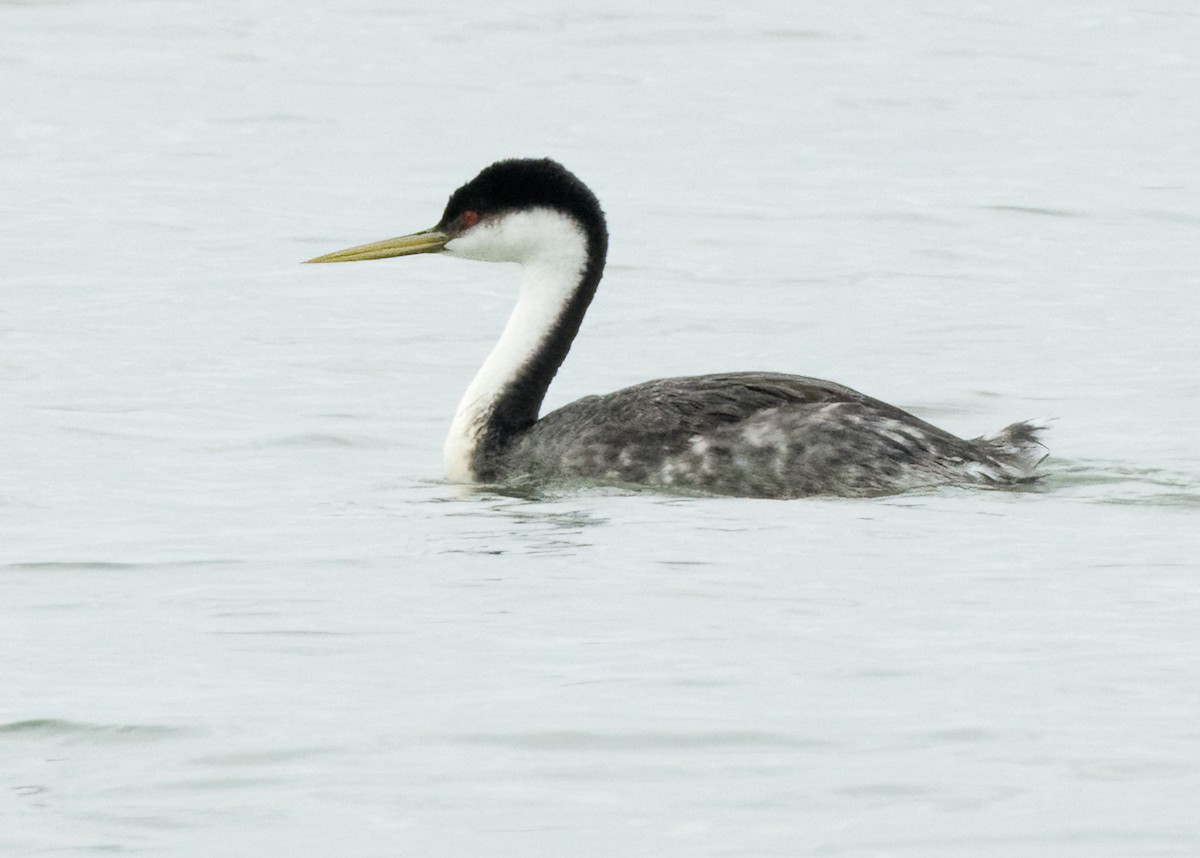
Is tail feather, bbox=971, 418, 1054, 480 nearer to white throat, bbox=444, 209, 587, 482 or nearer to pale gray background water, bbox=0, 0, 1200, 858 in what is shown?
pale gray background water, bbox=0, 0, 1200, 858

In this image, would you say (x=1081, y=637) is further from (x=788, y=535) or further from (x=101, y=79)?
(x=101, y=79)

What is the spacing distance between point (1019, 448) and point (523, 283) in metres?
2.24

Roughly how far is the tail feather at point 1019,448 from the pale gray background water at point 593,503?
0.26 meters

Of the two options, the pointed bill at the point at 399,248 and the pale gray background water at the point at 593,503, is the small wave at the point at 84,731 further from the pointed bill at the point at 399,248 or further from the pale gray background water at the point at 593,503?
the pointed bill at the point at 399,248

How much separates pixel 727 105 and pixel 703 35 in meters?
4.46

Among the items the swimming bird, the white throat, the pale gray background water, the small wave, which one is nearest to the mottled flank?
the swimming bird

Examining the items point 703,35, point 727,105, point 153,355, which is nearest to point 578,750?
point 153,355

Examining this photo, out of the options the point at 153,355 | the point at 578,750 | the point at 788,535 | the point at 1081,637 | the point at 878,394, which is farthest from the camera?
the point at 153,355

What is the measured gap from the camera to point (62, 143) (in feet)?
73.1

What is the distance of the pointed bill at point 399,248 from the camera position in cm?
1095

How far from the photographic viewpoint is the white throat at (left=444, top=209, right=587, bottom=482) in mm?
10617

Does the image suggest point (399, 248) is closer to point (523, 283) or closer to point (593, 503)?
point (523, 283)

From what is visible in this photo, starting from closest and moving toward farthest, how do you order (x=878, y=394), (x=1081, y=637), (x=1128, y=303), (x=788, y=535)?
(x=1081, y=637)
(x=788, y=535)
(x=878, y=394)
(x=1128, y=303)

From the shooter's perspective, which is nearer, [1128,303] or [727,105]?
[1128,303]
